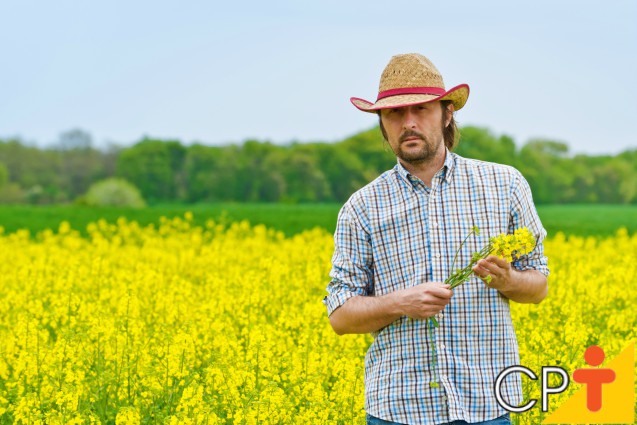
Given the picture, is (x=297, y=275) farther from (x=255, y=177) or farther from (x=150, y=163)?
(x=150, y=163)

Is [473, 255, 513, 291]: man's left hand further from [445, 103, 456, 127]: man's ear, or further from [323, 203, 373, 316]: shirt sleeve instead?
[445, 103, 456, 127]: man's ear

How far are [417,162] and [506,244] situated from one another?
47 cm

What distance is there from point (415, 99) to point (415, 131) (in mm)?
132

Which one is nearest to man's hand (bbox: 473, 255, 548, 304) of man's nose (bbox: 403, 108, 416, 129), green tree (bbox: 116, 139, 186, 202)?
man's nose (bbox: 403, 108, 416, 129)

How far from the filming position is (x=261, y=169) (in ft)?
149

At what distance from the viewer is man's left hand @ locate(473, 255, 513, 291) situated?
309 cm

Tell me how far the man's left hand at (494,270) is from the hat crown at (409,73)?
2.55 feet

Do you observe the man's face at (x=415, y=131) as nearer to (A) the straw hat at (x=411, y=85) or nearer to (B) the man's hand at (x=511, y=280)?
(A) the straw hat at (x=411, y=85)

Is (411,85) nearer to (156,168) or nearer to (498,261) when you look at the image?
(498,261)

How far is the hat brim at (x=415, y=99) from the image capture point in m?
3.34

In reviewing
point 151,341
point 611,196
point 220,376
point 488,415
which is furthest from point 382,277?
point 611,196

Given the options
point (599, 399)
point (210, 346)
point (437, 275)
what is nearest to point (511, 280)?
point (437, 275)

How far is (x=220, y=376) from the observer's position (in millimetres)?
5219

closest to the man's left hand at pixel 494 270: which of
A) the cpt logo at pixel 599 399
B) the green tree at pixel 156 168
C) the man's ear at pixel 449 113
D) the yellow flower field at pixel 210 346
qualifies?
the man's ear at pixel 449 113
